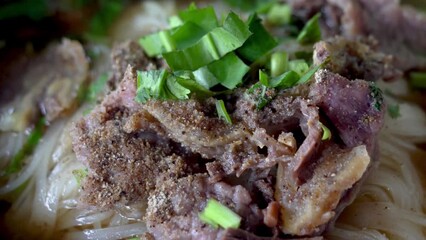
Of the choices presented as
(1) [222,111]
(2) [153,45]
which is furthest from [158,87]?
(2) [153,45]

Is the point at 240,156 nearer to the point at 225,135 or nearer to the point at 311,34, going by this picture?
the point at 225,135

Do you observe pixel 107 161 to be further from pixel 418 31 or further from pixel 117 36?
pixel 418 31

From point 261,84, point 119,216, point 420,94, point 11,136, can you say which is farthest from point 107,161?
point 420,94

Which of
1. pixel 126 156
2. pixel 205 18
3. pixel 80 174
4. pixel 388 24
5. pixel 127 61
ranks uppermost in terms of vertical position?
pixel 205 18

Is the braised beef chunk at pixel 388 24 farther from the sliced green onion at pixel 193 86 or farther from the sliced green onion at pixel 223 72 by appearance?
the sliced green onion at pixel 193 86

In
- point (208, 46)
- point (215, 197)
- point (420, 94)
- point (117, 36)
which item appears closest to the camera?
point (215, 197)

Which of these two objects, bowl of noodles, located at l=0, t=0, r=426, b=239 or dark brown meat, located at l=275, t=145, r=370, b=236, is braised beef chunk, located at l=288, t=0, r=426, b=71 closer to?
bowl of noodles, located at l=0, t=0, r=426, b=239
